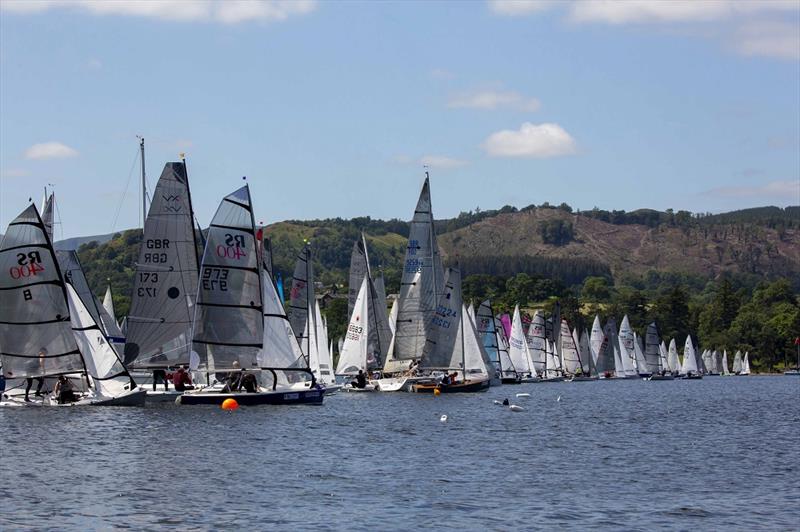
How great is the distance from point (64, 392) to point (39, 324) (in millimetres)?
2939

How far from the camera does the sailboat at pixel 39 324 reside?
52938 millimetres

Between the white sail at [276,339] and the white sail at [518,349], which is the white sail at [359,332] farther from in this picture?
the white sail at [518,349]

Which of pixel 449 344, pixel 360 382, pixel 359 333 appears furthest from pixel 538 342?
pixel 360 382

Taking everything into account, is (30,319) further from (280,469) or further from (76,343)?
(280,469)

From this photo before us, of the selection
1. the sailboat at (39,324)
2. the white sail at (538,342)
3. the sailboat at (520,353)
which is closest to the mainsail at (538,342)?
the white sail at (538,342)

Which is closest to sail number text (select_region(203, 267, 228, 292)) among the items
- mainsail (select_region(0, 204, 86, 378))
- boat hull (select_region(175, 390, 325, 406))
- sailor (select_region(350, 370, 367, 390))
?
boat hull (select_region(175, 390, 325, 406))

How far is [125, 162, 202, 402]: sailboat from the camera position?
6066cm

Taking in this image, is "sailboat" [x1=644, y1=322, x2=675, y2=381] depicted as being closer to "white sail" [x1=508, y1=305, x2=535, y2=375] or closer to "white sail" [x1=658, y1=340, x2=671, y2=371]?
"white sail" [x1=658, y1=340, x2=671, y2=371]

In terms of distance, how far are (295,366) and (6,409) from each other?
40.4 ft

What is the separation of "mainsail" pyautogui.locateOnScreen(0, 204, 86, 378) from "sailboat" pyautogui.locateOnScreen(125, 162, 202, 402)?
7358mm

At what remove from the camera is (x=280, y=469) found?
3647 cm

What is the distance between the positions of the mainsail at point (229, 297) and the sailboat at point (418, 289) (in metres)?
21.3

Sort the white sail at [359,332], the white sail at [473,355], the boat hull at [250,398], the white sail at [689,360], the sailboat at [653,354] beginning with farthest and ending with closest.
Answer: the white sail at [689,360]
the sailboat at [653,354]
the white sail at [359,332]
the white sail at [473,355]
the boat hull at [250,398]

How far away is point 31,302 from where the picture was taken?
53.0 meters
